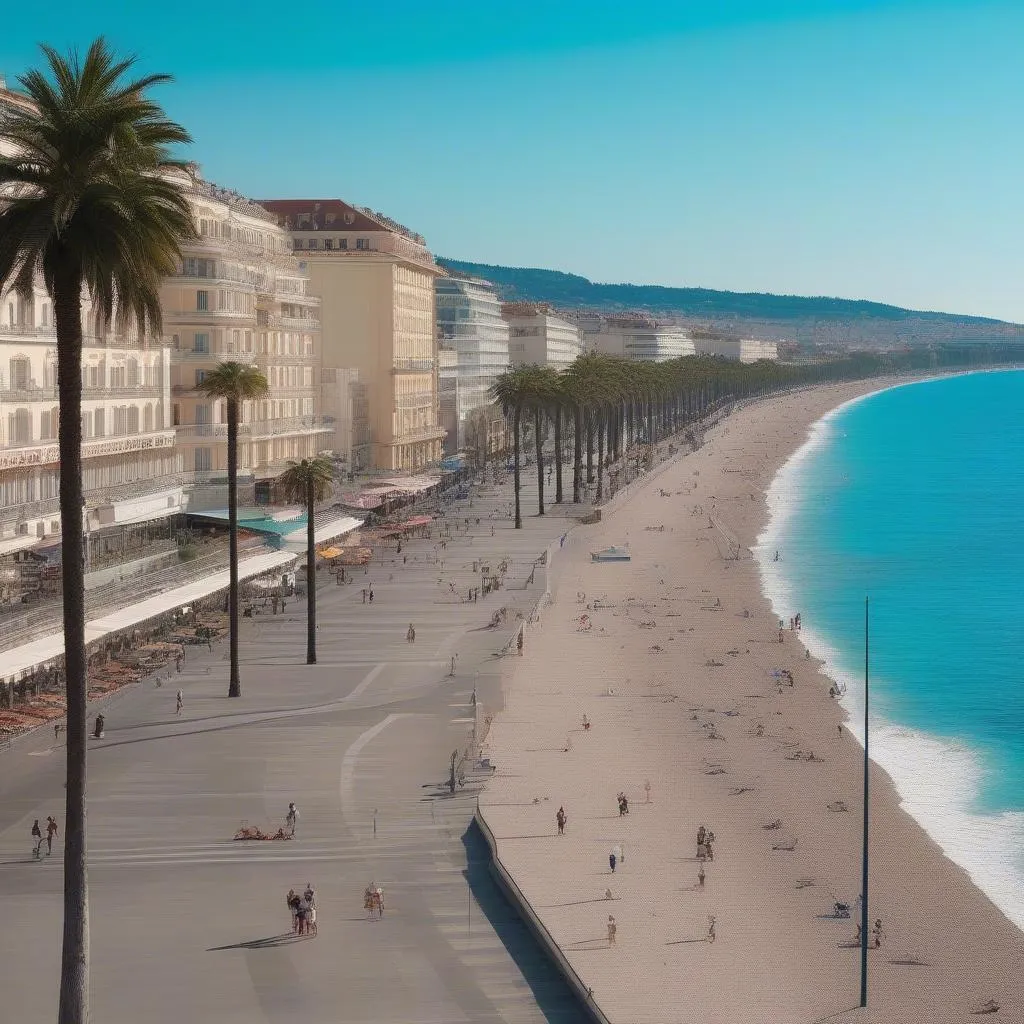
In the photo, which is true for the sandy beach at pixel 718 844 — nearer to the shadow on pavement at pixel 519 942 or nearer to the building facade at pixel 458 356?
the shadow on pavement at pixel 519 942

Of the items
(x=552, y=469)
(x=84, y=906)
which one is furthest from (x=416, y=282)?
(x=84, y=906)

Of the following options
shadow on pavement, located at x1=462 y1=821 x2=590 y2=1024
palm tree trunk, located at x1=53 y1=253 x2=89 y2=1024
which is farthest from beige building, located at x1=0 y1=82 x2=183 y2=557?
palm tree trunk, located at x1=53 y1=253 x2=89 y2=1024

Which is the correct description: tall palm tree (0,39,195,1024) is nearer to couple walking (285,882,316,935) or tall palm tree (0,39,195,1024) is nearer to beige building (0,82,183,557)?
A: couple walking (285,882,316,935)

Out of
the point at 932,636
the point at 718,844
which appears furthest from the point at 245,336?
the point at 718,844

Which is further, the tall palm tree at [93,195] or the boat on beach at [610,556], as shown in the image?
the boat on beach at [610,556]

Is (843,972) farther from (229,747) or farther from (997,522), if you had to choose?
(997,522)

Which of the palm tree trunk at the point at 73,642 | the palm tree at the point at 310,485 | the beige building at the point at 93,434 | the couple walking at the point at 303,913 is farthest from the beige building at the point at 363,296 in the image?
the palm tree trunk at the point at 73,642
